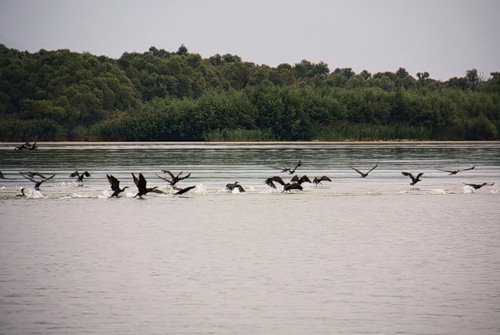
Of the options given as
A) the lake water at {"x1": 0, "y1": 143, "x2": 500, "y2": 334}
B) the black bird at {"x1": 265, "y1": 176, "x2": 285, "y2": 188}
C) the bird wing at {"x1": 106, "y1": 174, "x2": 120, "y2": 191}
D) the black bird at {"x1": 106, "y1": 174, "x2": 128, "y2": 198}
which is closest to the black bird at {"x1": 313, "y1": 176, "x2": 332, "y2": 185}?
the lake water at {"x1": 0, "y1": 143, "x2": 500, "y2": 334}

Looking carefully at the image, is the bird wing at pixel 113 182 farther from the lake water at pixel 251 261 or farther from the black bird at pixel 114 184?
the lake water at pixel 251 261

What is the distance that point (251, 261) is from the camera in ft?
56.8

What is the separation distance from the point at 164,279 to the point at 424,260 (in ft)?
16.9

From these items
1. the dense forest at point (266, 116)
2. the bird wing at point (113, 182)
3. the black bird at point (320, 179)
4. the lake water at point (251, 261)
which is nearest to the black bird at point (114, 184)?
the bird wing at point (113, 182)

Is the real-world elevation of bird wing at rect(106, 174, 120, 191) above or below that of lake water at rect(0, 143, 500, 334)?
above

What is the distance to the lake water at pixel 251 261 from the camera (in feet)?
41.4

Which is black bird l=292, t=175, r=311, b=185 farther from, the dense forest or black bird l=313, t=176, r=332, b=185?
the dense forest

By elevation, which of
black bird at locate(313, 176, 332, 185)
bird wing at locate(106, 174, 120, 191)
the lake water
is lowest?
the lake water

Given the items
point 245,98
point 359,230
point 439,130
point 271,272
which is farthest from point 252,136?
point 271,272

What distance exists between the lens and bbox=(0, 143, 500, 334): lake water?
12617 millimetres

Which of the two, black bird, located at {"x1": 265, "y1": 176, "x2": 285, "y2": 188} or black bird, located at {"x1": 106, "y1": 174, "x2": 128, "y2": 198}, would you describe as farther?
black bird, located at {"x1": 265, "y1": 176, "x2": 285, "y2": 188}

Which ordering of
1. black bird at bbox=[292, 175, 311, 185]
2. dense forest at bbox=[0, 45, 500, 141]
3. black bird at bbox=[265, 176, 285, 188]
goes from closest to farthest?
black bird at bbox=[265, 176, 285, 188] < black bird at bbox=[292, 175, 311, 185] < dense forest at bbox=[0, 45, 500, 141]

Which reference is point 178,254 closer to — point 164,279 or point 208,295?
point 164,279

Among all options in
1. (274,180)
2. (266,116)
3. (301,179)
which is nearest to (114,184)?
(274,180)
